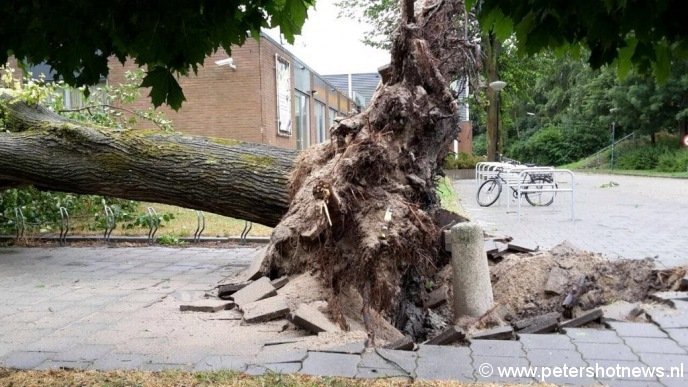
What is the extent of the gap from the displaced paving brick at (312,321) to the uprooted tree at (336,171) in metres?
0.17

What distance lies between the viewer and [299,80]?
24.4 metres

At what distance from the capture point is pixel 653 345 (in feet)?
12.8

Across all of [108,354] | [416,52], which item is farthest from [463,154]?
[108,354]

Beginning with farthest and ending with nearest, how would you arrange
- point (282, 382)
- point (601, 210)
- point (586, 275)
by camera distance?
1. point (601, 210)
2. point (586, 275)
3. point (282, 382)

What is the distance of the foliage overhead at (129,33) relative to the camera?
2494 mm

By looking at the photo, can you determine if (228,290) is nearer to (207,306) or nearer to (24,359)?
(207,306)

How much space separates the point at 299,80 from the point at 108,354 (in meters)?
21.2

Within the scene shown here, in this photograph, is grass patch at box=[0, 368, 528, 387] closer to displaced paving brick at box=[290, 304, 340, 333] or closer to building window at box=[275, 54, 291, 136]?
displaced paving brick at box=[290, 304, 340, 333]

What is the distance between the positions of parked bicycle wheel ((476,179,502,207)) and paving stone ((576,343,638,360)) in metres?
11.7

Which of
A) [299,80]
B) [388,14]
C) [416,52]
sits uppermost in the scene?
[388,14]

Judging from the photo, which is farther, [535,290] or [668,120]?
[668,120]

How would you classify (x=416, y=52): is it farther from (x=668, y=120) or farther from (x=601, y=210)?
(x=668, y=120)

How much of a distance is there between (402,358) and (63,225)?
8163mm

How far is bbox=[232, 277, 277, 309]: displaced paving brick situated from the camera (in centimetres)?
499
